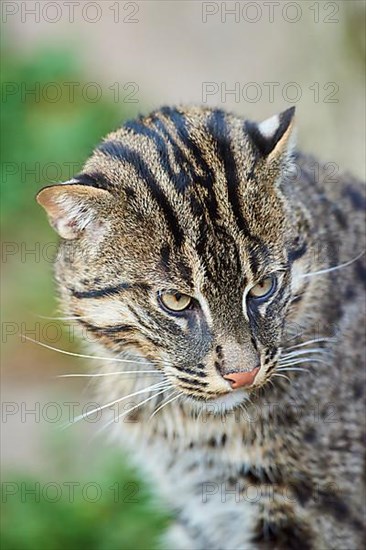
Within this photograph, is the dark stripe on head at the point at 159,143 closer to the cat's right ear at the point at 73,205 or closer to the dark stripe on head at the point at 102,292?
the cat's right ear at the point at 73,205

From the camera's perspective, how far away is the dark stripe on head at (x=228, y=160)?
13.8 feet

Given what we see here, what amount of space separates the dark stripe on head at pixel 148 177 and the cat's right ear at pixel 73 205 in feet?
0.54

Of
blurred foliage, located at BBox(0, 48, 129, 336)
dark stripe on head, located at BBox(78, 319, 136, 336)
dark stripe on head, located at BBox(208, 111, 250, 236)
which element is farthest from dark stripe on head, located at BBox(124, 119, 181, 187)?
blurred foliage, located at BBox(0, 48, 129, 336)

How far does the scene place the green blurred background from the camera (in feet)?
22.0

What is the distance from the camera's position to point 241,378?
163 inches

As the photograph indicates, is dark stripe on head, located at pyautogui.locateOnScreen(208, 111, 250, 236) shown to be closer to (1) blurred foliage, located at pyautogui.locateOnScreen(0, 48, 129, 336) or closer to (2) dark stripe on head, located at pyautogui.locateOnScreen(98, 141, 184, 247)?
(2) dark stripe on head, located at pyautogui.locateOnScreen(98, 141, 184, 247)

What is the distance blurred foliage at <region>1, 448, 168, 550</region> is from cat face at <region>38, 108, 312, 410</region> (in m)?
2.34

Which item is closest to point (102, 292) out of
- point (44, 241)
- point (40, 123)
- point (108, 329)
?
point (108, 329)

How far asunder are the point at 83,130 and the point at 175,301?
5.39 meters

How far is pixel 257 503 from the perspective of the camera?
16.5ft

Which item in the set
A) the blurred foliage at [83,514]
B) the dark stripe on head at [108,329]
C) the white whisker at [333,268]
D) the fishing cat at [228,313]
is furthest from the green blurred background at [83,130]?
the white whisker at [333,268]

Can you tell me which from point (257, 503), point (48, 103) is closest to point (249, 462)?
point (257, 503)

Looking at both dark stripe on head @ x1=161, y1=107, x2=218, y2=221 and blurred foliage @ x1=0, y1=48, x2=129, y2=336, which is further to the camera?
blurred foliage @ x1=0, y1=48, x2=129, y2=336

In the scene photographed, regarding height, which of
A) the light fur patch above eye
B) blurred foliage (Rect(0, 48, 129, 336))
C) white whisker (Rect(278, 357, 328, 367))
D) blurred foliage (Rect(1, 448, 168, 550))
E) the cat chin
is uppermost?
blurred foliage (Rect(0, 48, 129, 336))
